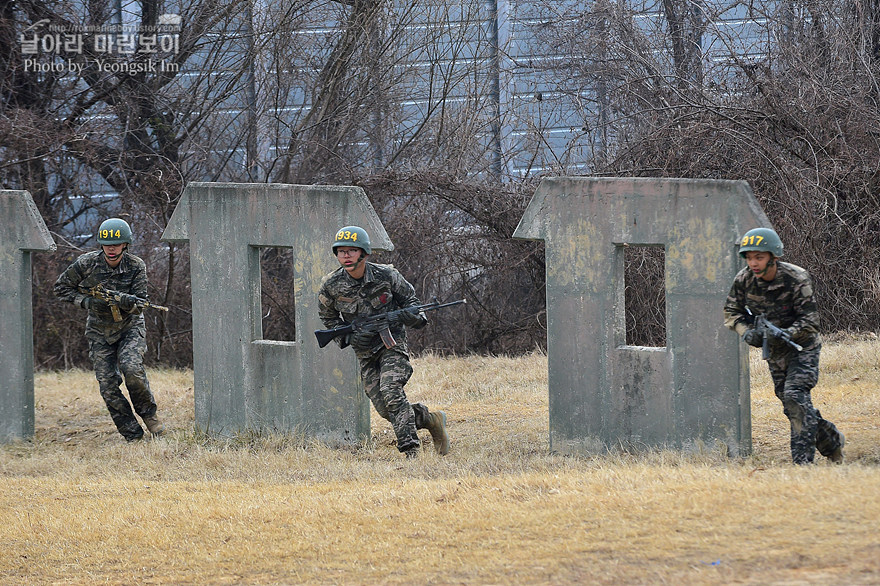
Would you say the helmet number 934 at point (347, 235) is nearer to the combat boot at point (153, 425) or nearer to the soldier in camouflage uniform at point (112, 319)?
the soldier in camouflage uniform at point (112, 319)

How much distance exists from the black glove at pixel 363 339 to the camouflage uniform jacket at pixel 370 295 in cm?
3

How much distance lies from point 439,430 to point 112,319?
10.9 ft

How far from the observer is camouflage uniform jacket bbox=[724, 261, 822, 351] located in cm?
696

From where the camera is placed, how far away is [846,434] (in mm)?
8250

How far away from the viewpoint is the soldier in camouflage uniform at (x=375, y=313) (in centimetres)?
824

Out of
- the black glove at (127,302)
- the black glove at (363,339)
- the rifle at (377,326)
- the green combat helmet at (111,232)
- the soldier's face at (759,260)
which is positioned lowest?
the black glove at (363,339)

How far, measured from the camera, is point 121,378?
32.1 ft

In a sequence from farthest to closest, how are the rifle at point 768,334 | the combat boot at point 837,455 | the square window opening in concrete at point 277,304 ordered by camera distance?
the square window opening in concrete at point 277,304 → the combat boot at point 837,455 → the rifle at point 768,334

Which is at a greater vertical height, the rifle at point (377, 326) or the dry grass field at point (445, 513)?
the rifle at point (377, 326)

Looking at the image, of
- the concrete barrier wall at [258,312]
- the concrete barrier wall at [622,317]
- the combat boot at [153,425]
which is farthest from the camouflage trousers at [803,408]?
the combat boot at [153,425]

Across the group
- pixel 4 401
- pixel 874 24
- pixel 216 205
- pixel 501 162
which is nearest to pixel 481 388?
pixel 216 205

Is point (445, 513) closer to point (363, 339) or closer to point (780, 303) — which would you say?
point (363, 339)

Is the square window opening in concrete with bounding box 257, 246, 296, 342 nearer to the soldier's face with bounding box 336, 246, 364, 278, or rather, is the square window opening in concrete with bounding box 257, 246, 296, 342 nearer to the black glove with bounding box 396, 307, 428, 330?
the soldier's face with bounding box 336, 246, 364, 278

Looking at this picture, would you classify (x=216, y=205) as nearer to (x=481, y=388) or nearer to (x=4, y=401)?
(x=4, y=401)
